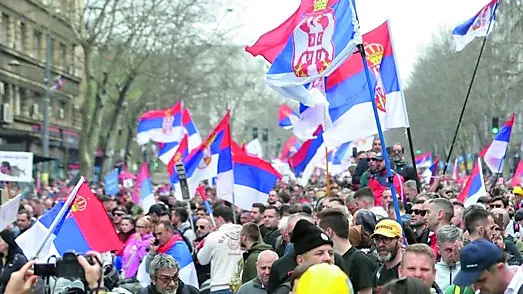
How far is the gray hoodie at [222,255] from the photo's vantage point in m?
12.0

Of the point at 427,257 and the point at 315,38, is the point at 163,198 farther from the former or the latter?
the point at 427,257

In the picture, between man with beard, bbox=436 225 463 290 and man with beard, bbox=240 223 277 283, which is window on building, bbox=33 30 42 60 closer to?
man with beard, bbox=240 223 277 283

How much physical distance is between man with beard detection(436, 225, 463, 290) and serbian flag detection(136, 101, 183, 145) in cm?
2103

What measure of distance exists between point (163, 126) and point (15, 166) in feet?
36.9

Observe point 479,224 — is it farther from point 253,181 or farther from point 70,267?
point 253,181

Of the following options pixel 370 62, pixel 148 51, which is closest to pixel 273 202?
pixel 370 62

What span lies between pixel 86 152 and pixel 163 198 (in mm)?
30693

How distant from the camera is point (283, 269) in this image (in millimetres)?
7848

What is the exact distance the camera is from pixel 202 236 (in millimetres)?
14141

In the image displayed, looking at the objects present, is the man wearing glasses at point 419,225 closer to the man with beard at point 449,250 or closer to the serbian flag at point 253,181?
the man with beard at point 449,250

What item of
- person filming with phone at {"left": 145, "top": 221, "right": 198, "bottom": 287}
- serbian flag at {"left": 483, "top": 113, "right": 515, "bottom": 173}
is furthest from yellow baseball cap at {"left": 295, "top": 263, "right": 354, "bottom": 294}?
serbian flag at {"left": 483, "top": 113, "right": 515, "bottom": 173}

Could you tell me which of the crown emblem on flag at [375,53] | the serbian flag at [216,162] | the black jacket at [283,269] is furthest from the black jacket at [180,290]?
the serbian flag at [216,162]

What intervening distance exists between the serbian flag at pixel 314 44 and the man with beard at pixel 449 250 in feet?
8.39

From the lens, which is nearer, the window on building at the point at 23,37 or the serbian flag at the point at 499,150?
the serbian flag at the point at 499,150
